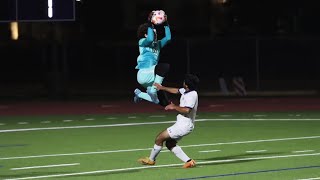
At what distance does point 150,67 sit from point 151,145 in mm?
4859

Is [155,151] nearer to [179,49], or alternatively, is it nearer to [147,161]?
[147,161]

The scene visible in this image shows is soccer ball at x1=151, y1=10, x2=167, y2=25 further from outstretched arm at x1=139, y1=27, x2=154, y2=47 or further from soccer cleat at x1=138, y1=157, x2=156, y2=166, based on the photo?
soccer cleat at x1=138, y1=157, x2=156, y2=166

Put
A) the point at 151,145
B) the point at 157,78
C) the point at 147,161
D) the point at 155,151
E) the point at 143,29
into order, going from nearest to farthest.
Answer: the point at 157,78, the point at 143,29, the point at 155,151, the point at 147,161, the point at 151,145

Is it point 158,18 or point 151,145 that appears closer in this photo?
point 158,18

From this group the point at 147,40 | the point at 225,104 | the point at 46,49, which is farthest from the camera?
the point at 46,49

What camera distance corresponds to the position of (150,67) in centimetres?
1557

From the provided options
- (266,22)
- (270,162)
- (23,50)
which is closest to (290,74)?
(266,22)

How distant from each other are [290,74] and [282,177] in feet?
130

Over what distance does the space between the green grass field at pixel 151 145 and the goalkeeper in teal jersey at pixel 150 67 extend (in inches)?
48.7

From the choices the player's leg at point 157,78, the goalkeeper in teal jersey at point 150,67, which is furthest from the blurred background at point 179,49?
the player's leg at point 157,78

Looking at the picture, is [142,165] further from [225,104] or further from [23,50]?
[23,50]

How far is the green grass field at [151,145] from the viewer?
15250mm

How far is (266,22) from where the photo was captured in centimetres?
6150

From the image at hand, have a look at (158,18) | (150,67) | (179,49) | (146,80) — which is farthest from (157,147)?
(179,49)
